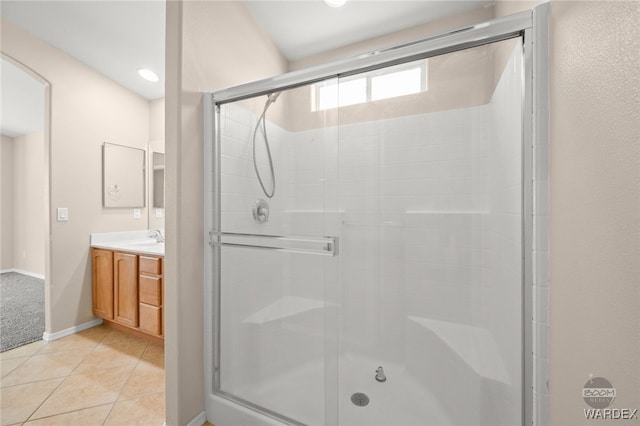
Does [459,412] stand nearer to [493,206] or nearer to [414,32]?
Result: [493,206]

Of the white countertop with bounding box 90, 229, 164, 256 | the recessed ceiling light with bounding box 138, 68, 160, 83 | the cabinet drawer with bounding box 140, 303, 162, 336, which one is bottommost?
the cabinet drawer with bounding box 140, 303, 162, 336

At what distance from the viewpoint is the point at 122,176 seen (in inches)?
117

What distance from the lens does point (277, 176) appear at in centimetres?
146

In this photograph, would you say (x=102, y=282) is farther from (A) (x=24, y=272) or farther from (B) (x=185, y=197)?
(A) (x=24, y=272)

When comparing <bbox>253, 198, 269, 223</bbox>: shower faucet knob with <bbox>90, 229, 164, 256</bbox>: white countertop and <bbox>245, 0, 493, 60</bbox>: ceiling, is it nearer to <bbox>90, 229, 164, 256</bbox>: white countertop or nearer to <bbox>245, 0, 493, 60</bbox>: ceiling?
<bbox>90, 229, 164, 256</bbox>: white countertop

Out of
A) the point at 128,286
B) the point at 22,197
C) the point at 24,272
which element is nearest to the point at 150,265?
the point at 128,286

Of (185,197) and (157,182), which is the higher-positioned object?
(157,182)

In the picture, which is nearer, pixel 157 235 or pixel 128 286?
pixel 128 286

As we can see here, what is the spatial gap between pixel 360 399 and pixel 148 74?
3.39 meters

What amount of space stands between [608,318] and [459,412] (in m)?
0.99

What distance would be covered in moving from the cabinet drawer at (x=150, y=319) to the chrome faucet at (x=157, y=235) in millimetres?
877

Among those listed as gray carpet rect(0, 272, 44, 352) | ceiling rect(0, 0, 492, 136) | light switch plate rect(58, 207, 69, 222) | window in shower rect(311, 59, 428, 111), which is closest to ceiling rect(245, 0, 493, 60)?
ceiling rect(0, 0, 492, 136)

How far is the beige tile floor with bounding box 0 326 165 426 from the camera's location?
5.01ft

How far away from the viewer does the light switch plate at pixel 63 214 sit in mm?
2447
